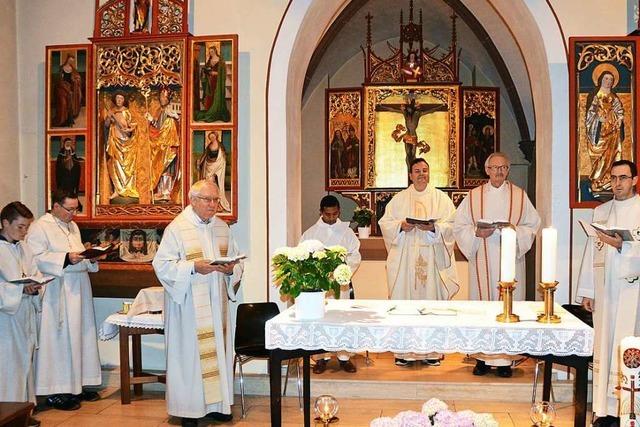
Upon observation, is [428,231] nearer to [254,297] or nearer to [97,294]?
[254,297]

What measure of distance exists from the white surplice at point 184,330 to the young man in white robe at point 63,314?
980 mm

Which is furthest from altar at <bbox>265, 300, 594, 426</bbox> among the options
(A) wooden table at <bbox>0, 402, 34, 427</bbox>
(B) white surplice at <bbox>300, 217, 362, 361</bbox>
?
(B) white surplice at <bbox>300, 217, 362, 361</bbox>

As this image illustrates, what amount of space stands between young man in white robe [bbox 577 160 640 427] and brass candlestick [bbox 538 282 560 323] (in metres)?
1.37

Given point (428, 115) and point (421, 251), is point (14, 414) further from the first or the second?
point (428, 115)

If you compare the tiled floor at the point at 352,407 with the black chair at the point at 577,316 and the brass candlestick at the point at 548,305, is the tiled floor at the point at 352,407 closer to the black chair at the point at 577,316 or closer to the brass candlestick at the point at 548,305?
the black chair at the point at 577,316

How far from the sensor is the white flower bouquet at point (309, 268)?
478 centimetres

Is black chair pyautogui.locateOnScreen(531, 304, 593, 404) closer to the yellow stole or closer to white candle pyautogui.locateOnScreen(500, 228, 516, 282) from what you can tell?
white candle pyautogui.locateOnScreen(500, 228, 516, 282)

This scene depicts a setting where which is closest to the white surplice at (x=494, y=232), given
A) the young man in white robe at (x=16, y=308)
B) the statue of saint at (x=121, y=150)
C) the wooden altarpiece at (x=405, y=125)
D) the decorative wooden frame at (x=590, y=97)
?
the decorative wooden frame at (x=590, y=97)

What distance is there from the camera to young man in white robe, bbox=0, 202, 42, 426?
5.82 metres

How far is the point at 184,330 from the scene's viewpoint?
6.20 m

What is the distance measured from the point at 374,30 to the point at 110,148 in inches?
293

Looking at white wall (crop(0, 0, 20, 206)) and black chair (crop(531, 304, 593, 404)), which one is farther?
white wall (crop(0, 0, 20, 206))

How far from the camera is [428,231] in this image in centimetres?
763

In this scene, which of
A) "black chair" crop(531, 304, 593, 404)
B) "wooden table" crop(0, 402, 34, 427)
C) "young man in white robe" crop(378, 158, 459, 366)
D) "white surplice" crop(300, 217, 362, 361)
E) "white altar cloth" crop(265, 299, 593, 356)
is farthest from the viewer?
"white surplice" crop(300, 217, 362, 361)
